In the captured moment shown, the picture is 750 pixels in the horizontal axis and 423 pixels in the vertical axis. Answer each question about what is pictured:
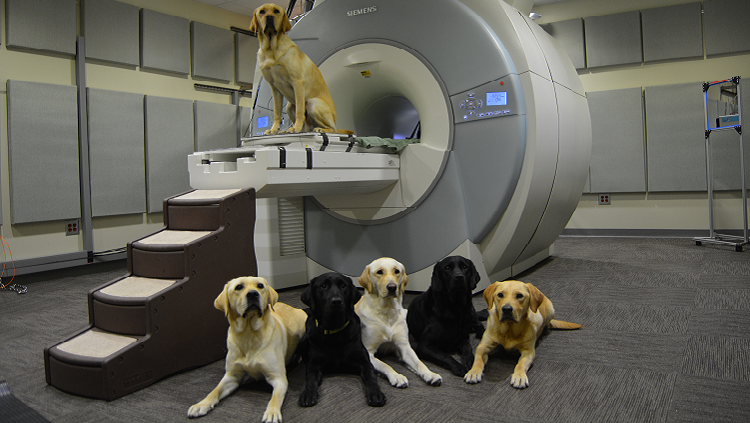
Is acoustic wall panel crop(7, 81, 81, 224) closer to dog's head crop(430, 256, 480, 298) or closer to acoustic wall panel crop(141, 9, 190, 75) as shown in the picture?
acoustic wall panel crop(141, 9, 190, 75)

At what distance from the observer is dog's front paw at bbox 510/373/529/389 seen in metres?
1.92

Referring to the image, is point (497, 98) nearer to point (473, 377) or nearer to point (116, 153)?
point (473, 377)

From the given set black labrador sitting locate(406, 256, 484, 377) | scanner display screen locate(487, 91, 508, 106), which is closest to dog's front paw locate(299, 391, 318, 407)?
black labrador sitting locate(406, 256, 484, 377)

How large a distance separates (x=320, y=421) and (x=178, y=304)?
0.79m

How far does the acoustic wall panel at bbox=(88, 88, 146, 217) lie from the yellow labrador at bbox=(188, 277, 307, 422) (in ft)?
11.1

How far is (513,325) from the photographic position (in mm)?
2139

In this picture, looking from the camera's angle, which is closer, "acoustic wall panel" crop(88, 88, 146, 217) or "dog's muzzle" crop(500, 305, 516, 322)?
"dog's muzzle" crop(500, 305, 516, 322)

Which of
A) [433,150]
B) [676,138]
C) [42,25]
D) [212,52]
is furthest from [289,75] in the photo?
[676,138]

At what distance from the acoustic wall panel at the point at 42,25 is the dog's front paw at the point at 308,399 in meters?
3.95

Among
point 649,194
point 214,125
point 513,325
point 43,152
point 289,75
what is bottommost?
point 513,325

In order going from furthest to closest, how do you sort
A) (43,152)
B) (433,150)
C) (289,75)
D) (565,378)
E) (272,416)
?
(43,152) → (433,150) → (289,75) → (565,378) → (272,416)

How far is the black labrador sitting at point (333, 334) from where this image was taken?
1.95 m

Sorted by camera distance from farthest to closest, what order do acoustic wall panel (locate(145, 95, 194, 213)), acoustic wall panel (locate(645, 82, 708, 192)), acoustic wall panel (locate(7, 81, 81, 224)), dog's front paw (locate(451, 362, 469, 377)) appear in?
acoustic wall panel (locate(645, 82, 708, 192)), acoustic wall panel (locate(145, 95, 194, 213)), acoustic wall panel (locate(7, 81, 81, 224)), dog's front paw (locate(451, 362, 469, 377))

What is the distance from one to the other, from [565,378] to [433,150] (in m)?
1.76
